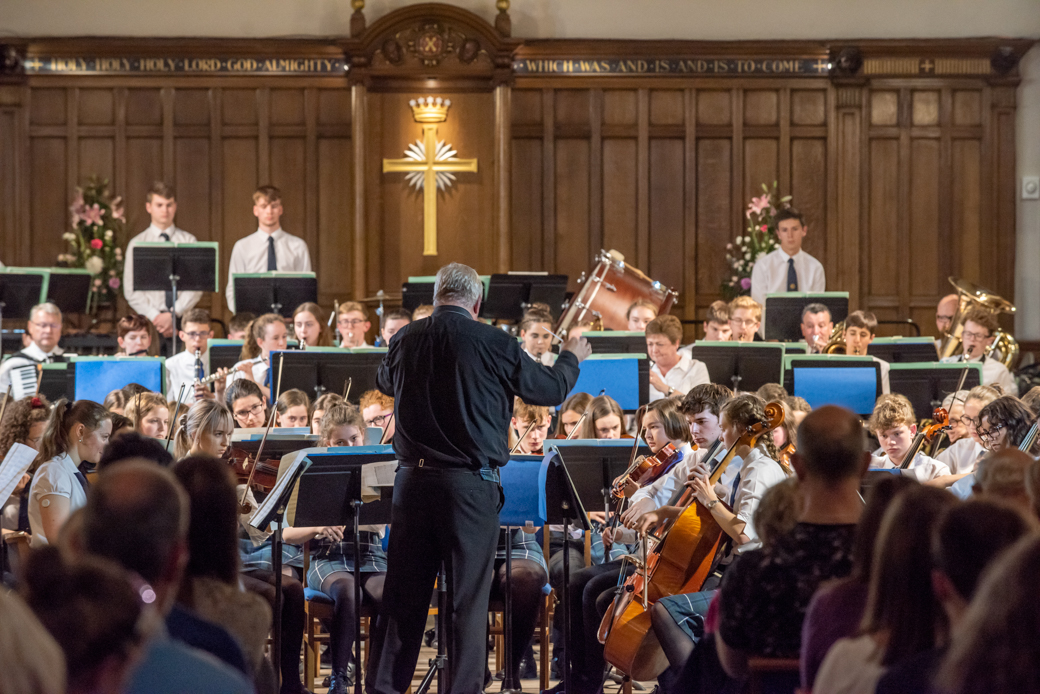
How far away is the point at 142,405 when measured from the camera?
20.5 feet

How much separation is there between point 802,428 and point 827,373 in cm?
429

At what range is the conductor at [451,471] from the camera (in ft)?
14.9

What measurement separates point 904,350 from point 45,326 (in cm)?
565

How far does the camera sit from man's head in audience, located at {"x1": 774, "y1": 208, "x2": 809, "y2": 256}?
33.5ft

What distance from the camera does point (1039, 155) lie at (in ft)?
37.2

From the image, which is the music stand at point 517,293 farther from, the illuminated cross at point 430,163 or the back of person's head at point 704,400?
the back of person's head at point 704,400

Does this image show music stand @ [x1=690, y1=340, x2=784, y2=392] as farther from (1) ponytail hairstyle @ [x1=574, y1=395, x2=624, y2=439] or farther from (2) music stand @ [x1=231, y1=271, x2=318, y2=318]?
(2) music stand @ [x1=231, y1=271, x2=318, y2=318]

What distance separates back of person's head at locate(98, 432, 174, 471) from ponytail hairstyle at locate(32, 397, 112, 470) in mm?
1505

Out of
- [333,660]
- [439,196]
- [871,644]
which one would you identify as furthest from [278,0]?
[871,644]

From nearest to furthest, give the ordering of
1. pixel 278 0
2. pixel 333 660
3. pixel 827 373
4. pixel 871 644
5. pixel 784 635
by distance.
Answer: pixel 871 644
pixel 784 635
pixel 333 660
pixel 827 373
pixel 278 0

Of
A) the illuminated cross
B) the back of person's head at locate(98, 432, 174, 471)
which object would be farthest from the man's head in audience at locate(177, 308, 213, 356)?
the back of person's head at locate(98, 432, 174, 471)

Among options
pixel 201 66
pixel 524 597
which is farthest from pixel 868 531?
pixel 201 66

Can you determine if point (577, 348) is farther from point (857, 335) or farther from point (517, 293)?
point (517, 293)

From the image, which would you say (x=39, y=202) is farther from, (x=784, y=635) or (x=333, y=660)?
(x=784, y=635)
